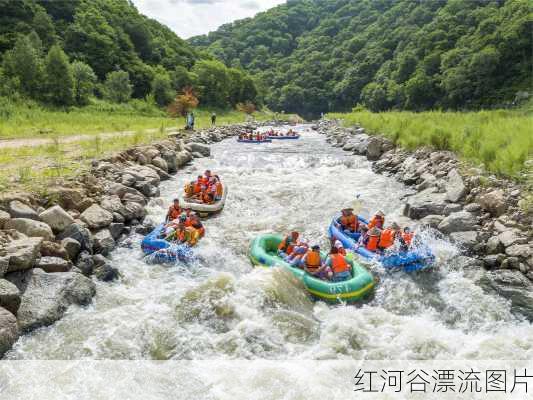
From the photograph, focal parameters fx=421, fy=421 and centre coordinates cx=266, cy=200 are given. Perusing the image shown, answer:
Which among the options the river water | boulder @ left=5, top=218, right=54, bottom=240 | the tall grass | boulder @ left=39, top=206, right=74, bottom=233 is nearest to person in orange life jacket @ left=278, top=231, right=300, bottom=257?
the river water

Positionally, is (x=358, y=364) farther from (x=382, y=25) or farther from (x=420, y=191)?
(x=382, y=25)

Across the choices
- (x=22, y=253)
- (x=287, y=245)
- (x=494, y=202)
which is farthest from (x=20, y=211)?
(x=494, y=202)

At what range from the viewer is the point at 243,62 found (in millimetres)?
121750

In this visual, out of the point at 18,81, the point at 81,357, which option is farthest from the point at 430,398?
the point at 18,81

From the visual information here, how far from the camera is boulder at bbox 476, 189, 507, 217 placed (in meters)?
9.90

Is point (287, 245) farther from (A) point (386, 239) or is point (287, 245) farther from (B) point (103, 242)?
(B) point (103, 242)

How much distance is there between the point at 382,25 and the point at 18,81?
83.5 m

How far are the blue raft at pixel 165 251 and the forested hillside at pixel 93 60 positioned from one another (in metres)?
28.5

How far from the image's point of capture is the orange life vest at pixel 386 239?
375 inches

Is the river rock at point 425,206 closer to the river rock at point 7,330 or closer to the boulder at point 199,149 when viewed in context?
the river rock at point 7,330

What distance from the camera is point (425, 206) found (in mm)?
11664

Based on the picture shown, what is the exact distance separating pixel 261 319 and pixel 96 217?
17.6 feet

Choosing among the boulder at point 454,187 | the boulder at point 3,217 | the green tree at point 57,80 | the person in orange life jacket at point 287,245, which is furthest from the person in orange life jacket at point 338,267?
the green tree at point 57,80

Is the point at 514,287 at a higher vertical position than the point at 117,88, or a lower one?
lower
